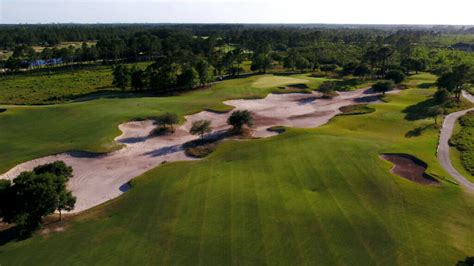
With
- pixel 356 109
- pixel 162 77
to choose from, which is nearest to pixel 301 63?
pixel 356 109

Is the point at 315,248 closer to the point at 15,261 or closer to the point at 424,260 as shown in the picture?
the point at 424,260

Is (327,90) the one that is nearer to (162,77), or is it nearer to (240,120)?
(240,120)

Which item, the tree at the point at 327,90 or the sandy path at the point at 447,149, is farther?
the tree at the point at 327,90

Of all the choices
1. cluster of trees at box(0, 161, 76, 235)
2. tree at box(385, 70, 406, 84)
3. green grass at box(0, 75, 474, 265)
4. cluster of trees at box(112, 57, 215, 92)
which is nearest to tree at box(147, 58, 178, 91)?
cluster of trees at box(112, 57, 215, 92)

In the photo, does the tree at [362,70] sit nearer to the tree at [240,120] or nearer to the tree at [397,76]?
the tree at [397,76]

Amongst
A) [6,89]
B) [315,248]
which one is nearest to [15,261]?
[315,248]

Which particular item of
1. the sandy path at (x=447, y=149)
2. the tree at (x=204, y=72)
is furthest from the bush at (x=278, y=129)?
the tree at (x=204, y=72)

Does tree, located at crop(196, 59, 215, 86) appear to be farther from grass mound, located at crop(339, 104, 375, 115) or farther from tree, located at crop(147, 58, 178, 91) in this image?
grass mound, located at crop(339, 104, 375, 115)
